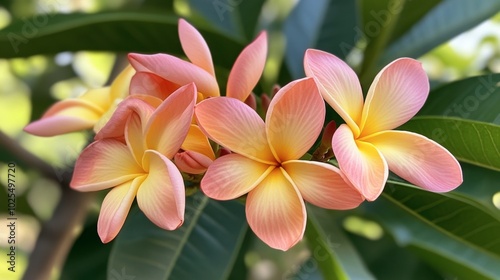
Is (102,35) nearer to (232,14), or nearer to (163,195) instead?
(232,14)

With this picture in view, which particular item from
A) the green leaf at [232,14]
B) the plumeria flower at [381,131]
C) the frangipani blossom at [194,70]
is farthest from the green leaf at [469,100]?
the green leaf at [232,14]

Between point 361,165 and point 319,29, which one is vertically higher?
point 361,165

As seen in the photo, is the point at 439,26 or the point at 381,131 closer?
the point at 381,131

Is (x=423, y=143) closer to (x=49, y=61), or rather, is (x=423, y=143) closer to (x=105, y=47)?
(x=105, y=47)

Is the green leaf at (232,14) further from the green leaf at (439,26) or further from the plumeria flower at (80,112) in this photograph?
the plumeria flower at (80,112)

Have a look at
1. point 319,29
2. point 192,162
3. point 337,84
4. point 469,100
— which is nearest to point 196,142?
point 192,162

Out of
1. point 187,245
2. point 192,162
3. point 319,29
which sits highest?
point 192,162
